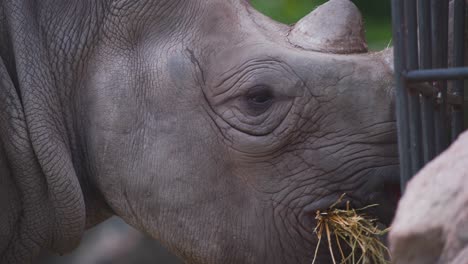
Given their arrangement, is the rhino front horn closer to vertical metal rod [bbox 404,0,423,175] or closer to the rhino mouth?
the rhino mouth

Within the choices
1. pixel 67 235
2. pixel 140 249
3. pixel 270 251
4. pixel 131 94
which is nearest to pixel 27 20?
pixel 131 94

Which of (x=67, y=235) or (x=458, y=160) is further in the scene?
(x=67, y=235)

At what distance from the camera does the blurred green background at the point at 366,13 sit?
24.8ft

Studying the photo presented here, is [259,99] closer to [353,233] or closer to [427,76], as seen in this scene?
[353,233]

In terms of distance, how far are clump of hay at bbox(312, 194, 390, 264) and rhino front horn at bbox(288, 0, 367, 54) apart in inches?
25.0

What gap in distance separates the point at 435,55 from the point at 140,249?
4.76 metres

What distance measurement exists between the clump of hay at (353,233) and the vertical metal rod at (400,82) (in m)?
0.48

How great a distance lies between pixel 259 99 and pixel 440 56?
0.82m

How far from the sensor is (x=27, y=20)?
4.26 metres

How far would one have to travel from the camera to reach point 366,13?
8.23m

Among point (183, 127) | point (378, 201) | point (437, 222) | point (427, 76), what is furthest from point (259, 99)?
point (437, 222)

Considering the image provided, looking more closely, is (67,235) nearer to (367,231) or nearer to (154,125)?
(154,125)

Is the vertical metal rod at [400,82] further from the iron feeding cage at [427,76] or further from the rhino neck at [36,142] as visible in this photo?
the rhino neck at [36,142]

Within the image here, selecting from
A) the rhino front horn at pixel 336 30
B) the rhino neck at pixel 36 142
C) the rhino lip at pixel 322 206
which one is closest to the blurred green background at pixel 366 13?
the rhino front horn at pixel 336 30
